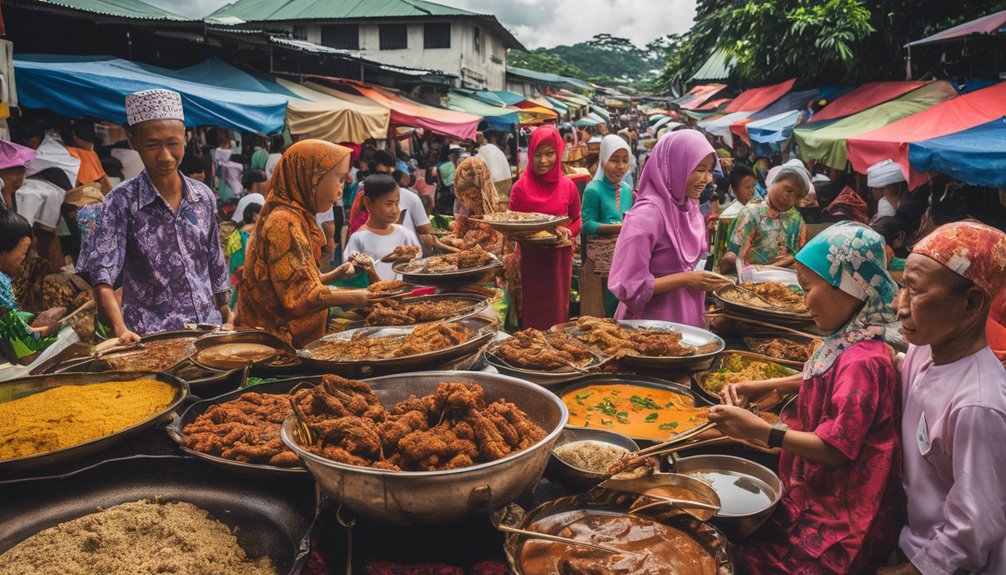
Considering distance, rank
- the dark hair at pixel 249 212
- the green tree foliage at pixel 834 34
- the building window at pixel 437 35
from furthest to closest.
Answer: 1. the building window at pixel 437 35
2. the green tree foliage at pixel 834 34
3. the dark hair at pixel 249 212

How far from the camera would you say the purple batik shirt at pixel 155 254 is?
3.03 m

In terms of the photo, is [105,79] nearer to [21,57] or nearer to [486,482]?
[21,57]

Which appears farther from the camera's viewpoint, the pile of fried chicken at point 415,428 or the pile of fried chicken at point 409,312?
the pile of fried chicken at point 409,312

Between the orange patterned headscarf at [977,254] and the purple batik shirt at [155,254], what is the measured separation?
10.6 ft

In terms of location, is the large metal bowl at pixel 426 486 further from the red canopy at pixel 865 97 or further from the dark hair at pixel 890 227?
the red canopy at pixel 865 97

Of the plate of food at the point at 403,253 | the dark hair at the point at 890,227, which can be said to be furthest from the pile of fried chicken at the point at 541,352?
the dark hair at the point at 890,227

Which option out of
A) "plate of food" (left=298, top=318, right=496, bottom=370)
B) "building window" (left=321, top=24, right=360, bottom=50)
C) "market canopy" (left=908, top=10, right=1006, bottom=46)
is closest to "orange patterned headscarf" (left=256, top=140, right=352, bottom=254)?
"plate of food" (left=298, top=318, right=496, bottom=370)

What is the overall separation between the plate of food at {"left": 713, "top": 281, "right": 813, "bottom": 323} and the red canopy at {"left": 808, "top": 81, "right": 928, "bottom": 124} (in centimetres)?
960

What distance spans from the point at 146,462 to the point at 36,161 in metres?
7.05

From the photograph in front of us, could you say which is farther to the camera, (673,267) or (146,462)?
(673,267)

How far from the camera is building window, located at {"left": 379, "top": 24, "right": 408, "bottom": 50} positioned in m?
29.5

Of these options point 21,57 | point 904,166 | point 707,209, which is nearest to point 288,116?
point 21,57

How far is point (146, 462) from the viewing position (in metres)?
1.76

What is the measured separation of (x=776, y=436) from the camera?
177 centimetres
